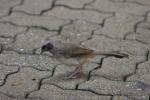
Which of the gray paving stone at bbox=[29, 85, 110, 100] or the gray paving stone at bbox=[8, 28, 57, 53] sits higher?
the gray paving stone at bbox=[8, 28, 57, 53]

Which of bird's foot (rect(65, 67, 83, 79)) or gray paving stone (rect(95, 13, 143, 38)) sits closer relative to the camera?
bird's foot (rect(65, 67, 83, 79))

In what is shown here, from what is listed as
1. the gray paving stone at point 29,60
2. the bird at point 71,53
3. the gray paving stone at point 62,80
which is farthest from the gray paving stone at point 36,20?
the bird at point 71,53

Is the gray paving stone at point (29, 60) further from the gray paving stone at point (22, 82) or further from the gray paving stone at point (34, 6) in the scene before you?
the gray paving stone at point (34, 6)

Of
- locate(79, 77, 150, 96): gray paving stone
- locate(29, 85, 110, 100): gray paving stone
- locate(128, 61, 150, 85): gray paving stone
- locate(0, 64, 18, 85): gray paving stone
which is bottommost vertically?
locate(29, 85, 110, 100): gray paving stone

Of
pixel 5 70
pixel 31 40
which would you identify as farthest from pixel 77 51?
pixel 31 40

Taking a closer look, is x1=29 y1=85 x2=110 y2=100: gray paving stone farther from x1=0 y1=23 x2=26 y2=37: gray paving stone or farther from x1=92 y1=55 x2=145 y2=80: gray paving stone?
x1=0 y1=23 x2=26 y2=37: gray paving stone

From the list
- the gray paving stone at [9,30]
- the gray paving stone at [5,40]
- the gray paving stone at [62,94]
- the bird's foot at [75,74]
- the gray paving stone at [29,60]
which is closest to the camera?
the gray paving stone at [62,94]

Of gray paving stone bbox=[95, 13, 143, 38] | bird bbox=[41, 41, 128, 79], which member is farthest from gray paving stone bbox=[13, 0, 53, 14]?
bird bbox=[41, 41, 128, 79]

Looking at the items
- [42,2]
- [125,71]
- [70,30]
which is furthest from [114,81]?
[42,2]
